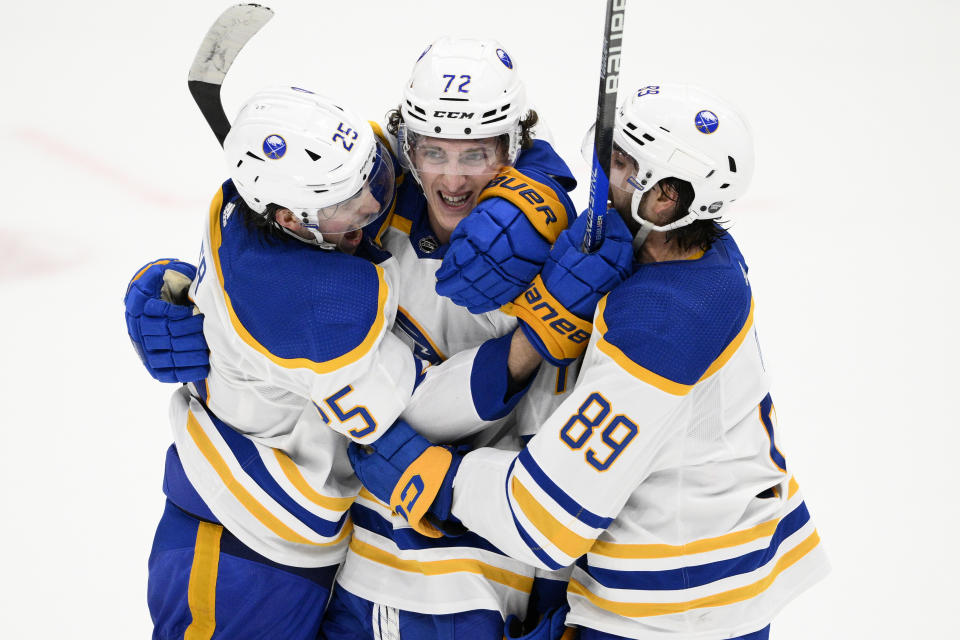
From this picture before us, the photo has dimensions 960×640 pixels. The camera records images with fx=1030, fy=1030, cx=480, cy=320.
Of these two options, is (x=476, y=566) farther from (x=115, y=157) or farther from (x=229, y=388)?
(x=115, y=157)

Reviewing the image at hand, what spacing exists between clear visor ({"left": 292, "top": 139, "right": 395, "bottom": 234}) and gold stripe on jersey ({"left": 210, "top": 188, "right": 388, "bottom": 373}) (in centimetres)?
11

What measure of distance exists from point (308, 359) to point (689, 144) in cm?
87

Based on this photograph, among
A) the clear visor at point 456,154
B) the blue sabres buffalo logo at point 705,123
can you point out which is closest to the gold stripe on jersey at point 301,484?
the clear visor at point 456,154

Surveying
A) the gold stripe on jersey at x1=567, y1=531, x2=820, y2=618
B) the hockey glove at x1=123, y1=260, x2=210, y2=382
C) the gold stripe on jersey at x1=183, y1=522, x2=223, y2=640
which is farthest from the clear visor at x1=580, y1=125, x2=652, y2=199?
the gold stripe on jersey at x1=183, y1=522, x2=223, y2=640

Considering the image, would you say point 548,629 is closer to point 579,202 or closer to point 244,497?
point 244,497

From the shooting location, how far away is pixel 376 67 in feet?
18.6

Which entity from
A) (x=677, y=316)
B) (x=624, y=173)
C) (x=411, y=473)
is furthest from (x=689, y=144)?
(x=411, y=473)

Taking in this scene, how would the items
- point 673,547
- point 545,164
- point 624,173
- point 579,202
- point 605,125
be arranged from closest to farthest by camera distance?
point 605,125
point 624,173
point 673,547
point 545,164
point 579,202

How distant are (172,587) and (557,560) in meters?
0.98

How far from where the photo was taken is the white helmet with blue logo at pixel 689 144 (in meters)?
1.94

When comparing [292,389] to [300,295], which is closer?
[300,295]

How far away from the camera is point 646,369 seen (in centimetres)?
192

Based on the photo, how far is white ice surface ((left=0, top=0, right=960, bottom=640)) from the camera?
3475mm

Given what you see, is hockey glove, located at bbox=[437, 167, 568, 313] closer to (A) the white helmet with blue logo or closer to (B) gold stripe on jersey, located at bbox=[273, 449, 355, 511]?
Answer: (A) the white helmet with blue logo
